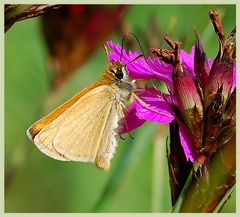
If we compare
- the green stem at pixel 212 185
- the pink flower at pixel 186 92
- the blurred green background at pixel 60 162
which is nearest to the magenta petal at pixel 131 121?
the pink flower at pixel 186 92

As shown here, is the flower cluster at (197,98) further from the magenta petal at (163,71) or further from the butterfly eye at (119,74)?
the butterfly eye at (119,74)

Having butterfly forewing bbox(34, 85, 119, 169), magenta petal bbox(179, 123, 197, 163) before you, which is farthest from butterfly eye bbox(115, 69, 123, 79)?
magenta petal bbox(179, 123, 197, 163)

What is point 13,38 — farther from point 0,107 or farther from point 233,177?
point 233,177

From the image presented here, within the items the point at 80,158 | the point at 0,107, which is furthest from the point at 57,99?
the point at 80,158

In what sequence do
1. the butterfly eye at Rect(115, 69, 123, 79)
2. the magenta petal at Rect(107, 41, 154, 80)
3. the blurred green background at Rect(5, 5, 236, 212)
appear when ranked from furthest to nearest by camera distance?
1. the blurred green background at Rect(5, 5, 236, 212)
2. the butterfly eye at Rect(115, 69, 123, 79)
3. the magenta petal at Rect(107, 41, 154, 80)

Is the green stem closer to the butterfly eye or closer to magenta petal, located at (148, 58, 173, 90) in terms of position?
magenta petal, located at (148, 58, 173, 90)

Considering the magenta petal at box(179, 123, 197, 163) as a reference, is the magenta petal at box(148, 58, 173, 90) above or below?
above

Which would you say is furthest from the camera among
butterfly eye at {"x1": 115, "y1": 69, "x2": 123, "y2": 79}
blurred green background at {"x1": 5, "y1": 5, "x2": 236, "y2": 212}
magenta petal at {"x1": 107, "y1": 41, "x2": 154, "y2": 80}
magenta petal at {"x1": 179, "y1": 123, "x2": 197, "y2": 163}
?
blurred green background at {"x1": 5, "y1": 5, "x2": 236, "y2": 212}
